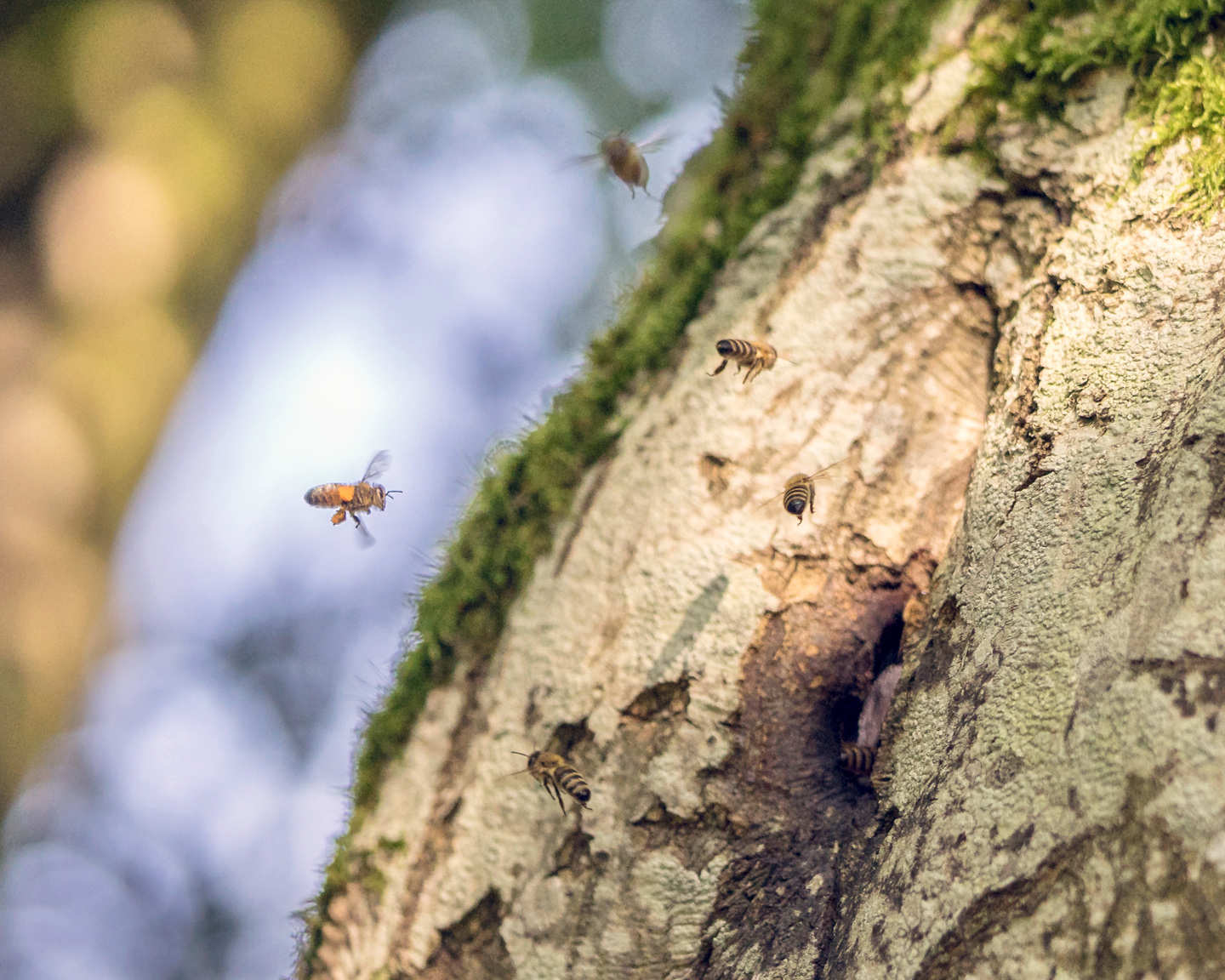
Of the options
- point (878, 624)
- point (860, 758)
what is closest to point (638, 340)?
point (878, 624)

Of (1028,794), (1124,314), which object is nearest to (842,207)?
(1124,314)

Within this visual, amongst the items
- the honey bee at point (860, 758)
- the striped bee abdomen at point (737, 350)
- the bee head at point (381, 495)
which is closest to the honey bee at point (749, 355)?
the striped bee abdomen at point (737, 350)

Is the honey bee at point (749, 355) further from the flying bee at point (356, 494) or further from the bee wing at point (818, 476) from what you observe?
the flying bee at point (356, 494)

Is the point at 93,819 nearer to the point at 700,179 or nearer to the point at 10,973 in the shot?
the point at 10,973

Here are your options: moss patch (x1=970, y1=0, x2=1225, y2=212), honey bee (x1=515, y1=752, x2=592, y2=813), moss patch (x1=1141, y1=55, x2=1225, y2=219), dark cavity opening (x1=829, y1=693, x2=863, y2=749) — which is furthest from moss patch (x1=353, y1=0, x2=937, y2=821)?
dark cavity opening (x1=829, y1=693, x2=863, y2=749)

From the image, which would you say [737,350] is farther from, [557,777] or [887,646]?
[557,777]
